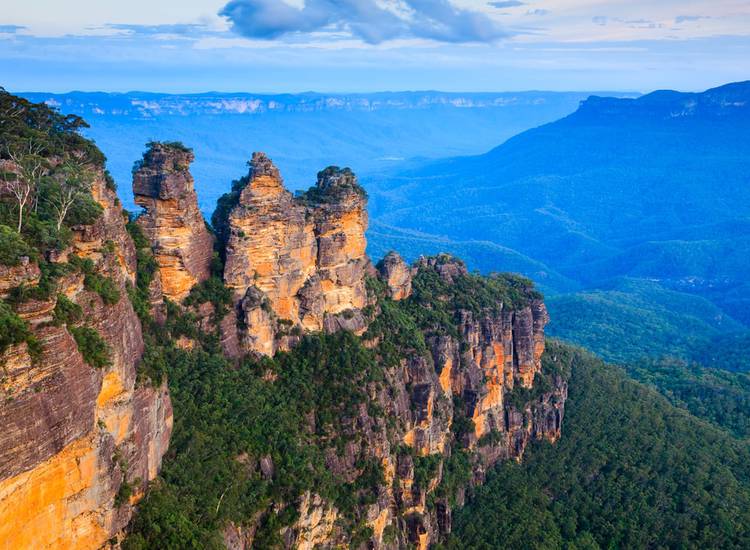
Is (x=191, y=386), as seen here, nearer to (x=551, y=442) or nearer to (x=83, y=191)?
(x=83, y=191)

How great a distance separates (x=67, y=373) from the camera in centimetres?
2186

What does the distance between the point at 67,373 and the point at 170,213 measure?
620 inches

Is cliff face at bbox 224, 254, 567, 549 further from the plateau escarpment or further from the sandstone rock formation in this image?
the plateau escarpment

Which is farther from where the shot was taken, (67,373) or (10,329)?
(67,373)

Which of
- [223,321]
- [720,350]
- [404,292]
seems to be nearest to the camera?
[223,321]

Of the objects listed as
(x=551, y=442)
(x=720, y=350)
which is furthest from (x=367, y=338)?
(x=720, y=350)

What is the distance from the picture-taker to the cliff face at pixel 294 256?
39594mm

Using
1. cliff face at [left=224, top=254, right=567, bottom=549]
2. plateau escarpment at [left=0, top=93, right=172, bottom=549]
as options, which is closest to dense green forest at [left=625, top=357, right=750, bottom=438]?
cliff face at [left=224, top=254, right=567, bottom=549]

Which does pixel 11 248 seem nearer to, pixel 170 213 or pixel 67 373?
pixel 67 373

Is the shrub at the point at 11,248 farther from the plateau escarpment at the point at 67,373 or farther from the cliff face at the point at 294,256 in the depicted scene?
the cliff face at the point at 294,256

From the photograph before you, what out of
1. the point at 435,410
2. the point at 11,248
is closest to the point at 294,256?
the point at 435,410

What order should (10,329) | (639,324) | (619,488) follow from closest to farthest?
(10,329)
(619,488)
(639,324)

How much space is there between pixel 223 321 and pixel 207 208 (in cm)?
16790

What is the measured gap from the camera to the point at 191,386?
34.5 metres
